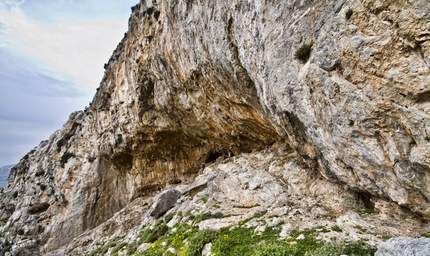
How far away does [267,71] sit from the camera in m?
12.3

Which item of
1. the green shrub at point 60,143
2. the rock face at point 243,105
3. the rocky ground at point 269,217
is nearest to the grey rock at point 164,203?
the rocky ground at point 269,217

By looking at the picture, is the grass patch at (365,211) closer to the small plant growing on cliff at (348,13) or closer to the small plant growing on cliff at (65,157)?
the small plant growing on cliff at (348,13)

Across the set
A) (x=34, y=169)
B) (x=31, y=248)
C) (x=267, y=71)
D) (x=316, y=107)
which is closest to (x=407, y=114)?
(x=316, y=107)

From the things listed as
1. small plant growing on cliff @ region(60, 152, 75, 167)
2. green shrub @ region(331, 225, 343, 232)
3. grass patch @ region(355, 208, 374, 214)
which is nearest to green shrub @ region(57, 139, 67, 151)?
small plant growing on cliff @ region(60, 152, 75, 167)

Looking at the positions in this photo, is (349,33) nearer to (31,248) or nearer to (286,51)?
(286,51)

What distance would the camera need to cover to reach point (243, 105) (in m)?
19.2

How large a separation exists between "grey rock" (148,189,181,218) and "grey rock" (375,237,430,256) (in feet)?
52.7

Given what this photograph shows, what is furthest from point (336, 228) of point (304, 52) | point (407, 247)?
point (304, 52)

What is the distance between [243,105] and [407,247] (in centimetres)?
1450

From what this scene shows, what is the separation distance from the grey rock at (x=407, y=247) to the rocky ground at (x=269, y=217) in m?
1.50

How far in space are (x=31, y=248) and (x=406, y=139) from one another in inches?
1695

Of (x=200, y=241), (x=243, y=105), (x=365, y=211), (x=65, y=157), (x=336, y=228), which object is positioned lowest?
(x=336, y=228)

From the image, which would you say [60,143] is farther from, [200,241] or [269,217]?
[269,217]

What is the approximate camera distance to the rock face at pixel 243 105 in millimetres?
7848
